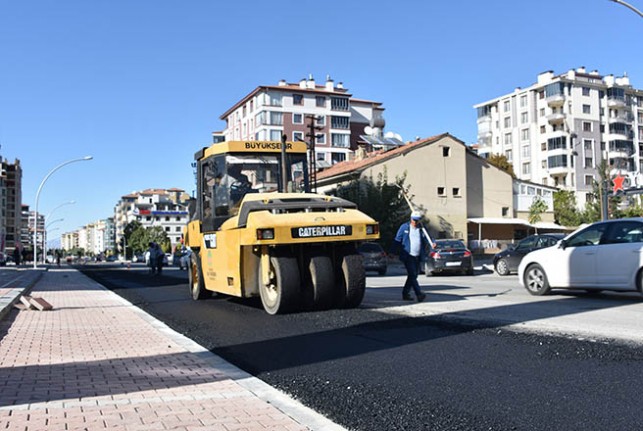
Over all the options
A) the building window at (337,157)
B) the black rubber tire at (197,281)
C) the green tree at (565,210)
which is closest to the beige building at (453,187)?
the green tree at (565,210)

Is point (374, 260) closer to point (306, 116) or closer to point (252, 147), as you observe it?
point (252, 147)

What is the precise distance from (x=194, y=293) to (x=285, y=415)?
10624mm

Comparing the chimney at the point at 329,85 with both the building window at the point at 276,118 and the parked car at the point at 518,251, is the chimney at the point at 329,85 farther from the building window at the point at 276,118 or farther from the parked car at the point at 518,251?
the parked car at the point at 518,251

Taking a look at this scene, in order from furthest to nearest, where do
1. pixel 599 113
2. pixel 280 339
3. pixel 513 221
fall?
pixel 599 113 → pixel 513 221 → pixel 280 339

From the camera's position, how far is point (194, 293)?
49.0ft

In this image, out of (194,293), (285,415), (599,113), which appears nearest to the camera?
(285,415)

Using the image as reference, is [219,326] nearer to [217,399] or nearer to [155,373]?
[155,373]

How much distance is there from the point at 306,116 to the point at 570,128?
36.6m

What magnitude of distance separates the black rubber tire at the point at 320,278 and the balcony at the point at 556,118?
275ft

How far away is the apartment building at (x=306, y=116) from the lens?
86.1 metres

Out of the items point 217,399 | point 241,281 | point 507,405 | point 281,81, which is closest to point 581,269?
point 241,281

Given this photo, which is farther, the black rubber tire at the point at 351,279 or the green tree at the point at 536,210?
the green tree at the point at 536,210

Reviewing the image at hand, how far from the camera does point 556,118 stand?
286ft

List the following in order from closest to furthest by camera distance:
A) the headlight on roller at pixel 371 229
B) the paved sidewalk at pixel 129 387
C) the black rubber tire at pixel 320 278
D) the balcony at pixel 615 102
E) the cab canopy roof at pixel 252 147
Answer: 1. the paved sidewalk at pixel 129 387
2. the black rubber tire at pixel 320 278
3. the headlight on roller at pixel 371 229
4. the cab canopy roof at pixel 252 147
5. the balcony at pixel 615 102
